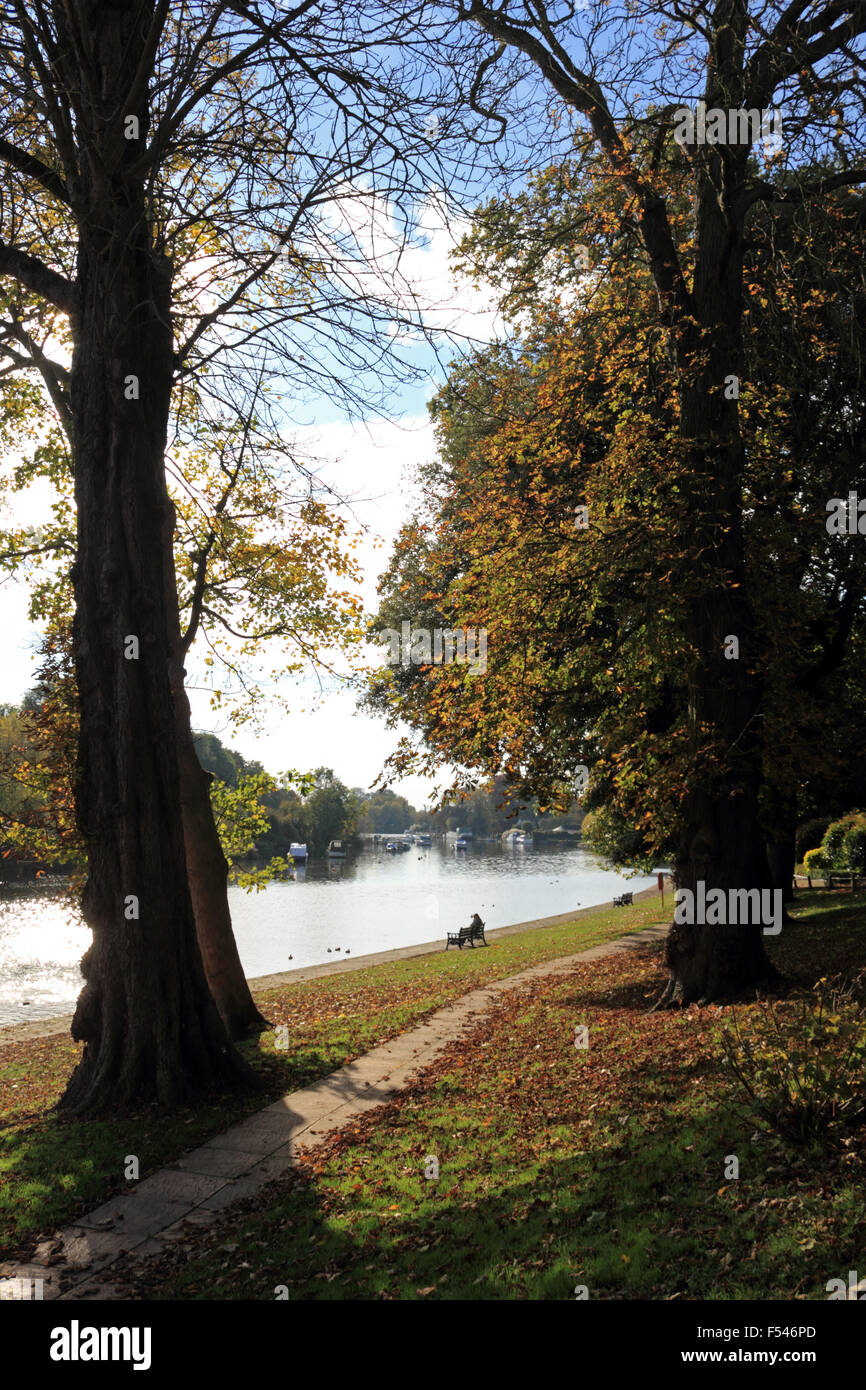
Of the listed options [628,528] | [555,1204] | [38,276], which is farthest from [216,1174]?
[38,276]

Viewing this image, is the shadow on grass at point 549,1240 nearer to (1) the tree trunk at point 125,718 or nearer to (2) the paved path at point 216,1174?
(2) the paved path at point 216,1174

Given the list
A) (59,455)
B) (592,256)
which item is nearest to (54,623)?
(59,455)

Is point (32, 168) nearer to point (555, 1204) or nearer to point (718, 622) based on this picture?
point (718, 622)

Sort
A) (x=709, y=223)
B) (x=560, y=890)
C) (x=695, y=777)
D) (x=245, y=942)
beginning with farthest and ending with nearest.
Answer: (x=560, y=890), (x=245, y=942), (x=709, y=223), (x=695, y=777)

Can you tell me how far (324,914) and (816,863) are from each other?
74.1 ft

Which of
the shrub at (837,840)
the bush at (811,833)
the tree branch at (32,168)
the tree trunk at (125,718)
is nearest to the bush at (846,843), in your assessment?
the shrub at (837,840)

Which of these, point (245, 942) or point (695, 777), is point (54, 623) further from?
point (245, 942)

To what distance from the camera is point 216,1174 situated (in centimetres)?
717

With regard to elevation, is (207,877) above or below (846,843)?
above

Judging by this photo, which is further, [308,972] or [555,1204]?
[308,972]

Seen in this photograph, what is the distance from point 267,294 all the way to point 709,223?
5760 mm

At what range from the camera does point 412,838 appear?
16275cm

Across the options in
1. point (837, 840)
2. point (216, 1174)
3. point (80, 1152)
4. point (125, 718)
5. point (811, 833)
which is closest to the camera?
point (216, 1174)

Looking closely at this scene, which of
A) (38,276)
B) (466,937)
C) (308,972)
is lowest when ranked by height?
(308,972)
